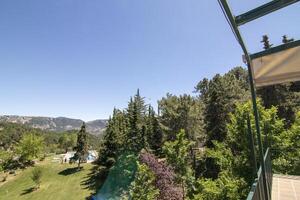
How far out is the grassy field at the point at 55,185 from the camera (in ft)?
97.1

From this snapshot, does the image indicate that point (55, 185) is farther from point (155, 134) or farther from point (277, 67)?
point (277, 67)

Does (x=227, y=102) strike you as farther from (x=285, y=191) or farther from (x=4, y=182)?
(x=4, y=182)

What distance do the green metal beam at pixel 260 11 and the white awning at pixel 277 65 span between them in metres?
0.60

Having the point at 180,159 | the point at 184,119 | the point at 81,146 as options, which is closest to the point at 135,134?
the point at 184,119

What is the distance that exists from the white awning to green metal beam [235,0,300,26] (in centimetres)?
60

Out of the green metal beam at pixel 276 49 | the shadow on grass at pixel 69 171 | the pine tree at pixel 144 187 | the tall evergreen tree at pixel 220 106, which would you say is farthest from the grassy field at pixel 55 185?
the green metal beam at pixel 276 49

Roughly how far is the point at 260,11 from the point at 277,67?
1.00 meters

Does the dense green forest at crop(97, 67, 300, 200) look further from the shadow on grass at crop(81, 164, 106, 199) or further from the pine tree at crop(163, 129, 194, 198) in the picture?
the shadow on grass at crop(81, 164, 106, 199)

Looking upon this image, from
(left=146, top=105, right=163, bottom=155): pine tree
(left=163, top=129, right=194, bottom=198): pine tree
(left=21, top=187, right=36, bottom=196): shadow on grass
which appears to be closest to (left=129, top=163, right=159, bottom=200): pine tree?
(left=163, top=129, right=194, bottom=198): pine tree

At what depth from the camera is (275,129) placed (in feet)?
43.7

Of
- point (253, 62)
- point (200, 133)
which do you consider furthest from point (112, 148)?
point (253, 62)

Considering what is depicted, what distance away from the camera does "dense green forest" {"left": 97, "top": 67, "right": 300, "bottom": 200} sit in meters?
12.8

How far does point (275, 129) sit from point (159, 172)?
8.45 meters

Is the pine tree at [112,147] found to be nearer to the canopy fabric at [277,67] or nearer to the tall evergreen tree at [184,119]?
the tall evergreen tree at [184,119]
